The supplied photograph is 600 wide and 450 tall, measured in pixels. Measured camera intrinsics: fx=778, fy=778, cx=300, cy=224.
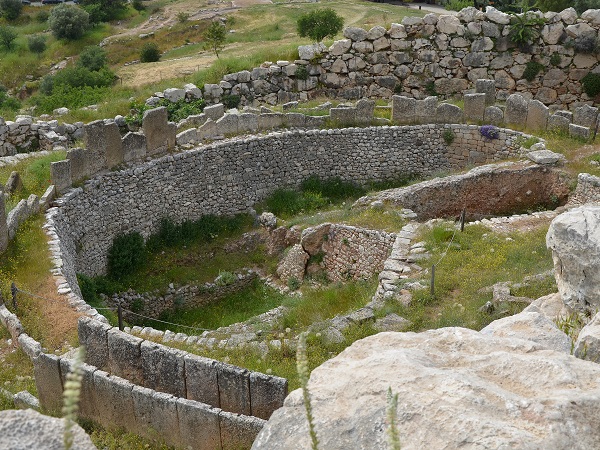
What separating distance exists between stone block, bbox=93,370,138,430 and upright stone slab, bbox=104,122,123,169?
10268mm

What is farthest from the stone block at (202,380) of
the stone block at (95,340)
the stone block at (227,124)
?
the stone block at (227,124)

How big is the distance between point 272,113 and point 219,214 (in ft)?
12.4

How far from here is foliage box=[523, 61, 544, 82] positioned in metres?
27.4

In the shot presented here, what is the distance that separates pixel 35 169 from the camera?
64.5 ft

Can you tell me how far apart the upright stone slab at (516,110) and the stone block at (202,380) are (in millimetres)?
16243

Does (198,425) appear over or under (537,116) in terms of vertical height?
over

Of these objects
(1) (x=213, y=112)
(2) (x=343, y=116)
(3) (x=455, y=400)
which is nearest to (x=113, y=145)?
(1) (x=213, y=112)

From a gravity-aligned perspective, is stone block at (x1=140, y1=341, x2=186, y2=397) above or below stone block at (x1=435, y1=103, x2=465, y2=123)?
above

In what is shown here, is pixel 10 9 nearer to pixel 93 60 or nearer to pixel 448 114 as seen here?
pixel 93 60

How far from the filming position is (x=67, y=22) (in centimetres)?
5222

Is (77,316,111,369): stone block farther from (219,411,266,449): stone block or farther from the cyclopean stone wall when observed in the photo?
the cyclopean stone wall

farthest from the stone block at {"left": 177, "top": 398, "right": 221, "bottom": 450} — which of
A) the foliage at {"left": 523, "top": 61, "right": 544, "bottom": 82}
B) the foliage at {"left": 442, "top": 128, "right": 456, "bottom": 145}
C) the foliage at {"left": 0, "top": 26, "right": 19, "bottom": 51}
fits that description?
the foliage at {"left": 0, "top": 26, "right": 19, "bottom": 51}

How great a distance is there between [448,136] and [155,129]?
346 inches

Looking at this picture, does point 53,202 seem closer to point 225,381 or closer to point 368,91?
point 225,381
